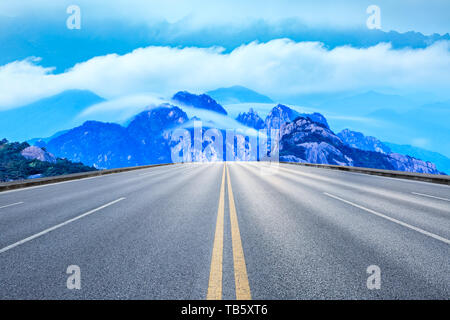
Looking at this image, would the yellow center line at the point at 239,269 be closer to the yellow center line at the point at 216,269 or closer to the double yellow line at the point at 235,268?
the double yellow line at the point at 235,268

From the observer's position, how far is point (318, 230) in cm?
522

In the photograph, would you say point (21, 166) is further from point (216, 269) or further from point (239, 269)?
point (239, 269)

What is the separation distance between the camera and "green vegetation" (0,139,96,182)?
445 ft

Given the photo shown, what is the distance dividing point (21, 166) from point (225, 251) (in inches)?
7250

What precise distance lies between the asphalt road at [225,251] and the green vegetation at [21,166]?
153 meters

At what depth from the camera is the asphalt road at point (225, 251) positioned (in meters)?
2.91

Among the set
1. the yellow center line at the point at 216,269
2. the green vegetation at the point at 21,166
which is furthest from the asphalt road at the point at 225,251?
the green vegetation at the point at 21,166

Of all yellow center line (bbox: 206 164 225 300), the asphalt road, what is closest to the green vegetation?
the asphalt road

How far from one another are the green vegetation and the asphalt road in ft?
501

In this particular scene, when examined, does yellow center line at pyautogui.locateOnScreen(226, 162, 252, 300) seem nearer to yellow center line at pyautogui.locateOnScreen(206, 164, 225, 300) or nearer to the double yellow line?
the double yellow line

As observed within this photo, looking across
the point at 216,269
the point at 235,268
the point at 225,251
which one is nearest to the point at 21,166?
the point at 225,251

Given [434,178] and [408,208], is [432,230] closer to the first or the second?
[408,208]
